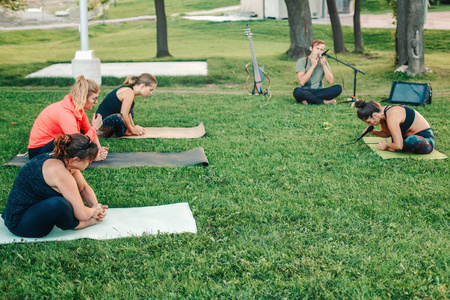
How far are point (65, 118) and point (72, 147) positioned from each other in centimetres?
154

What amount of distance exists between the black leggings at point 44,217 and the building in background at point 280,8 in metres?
33.6

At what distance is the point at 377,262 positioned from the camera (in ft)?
11.4

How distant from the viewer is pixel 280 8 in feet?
118

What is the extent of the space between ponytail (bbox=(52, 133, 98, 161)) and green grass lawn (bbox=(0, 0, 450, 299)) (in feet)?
2.28

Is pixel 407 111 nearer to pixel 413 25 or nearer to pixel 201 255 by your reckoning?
pixel 201 255

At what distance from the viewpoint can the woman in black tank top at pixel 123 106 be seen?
6.73 meters

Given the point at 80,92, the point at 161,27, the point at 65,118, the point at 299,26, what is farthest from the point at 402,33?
the point at 65,118

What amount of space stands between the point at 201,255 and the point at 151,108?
601 centimetres

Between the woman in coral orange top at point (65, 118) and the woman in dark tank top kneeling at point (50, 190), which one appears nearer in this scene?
the woman in dark tank top kneeling at point (50, 190)

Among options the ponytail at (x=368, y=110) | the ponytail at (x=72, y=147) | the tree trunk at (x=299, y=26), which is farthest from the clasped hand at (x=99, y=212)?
the tree trunk at (x=299, y=26)

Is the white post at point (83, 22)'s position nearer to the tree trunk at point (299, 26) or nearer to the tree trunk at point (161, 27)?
the tree trunk at point (161, 27)

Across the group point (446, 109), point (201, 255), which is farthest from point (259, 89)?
point (201, 255)

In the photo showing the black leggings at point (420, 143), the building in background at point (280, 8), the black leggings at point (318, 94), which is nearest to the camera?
the black leggings at point (420, 143)

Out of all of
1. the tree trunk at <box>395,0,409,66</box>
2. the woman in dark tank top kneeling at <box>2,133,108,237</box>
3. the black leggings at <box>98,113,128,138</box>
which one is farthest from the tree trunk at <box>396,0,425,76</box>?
the woman in dark tank top kneeling at <box>2,133,108,237</box>
